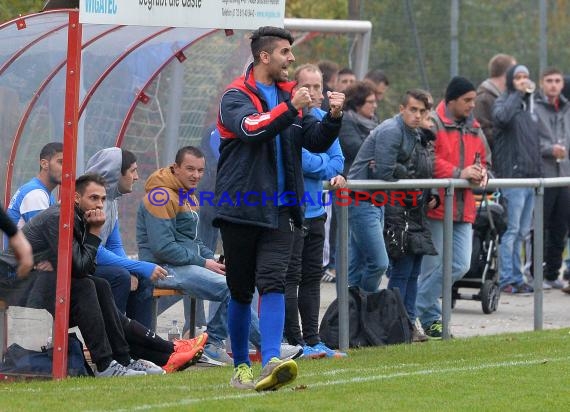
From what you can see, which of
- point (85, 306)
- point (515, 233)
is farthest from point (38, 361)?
point (515, 233)

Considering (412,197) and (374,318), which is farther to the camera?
(412,197)

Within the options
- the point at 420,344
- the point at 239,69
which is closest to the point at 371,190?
the point at 420,344

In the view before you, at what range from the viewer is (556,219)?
16.0 metres

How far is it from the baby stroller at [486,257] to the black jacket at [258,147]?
556 cm

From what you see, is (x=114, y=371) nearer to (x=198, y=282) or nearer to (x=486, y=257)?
(x=198, y=282)

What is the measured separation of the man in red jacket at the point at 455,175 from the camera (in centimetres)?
1209

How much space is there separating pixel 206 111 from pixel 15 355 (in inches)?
160

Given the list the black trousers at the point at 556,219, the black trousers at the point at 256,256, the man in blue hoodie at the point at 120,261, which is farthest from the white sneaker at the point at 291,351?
the black trousers at the point at 556,219

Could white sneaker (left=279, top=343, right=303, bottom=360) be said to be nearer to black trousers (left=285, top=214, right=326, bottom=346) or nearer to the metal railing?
black trousers (left=285, top=214, right=326, bottom=346)

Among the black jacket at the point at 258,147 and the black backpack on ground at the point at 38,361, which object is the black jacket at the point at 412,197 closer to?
the black jacket at the point at 258,147

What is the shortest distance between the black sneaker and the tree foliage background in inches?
303

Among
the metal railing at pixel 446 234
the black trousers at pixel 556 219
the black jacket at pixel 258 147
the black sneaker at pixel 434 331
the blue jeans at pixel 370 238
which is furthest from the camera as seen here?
the black trousers at pixel 556 219

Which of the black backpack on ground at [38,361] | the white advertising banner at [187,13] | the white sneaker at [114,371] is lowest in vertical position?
the white sneaker at [114,371]

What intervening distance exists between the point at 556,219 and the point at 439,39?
4705 mm
